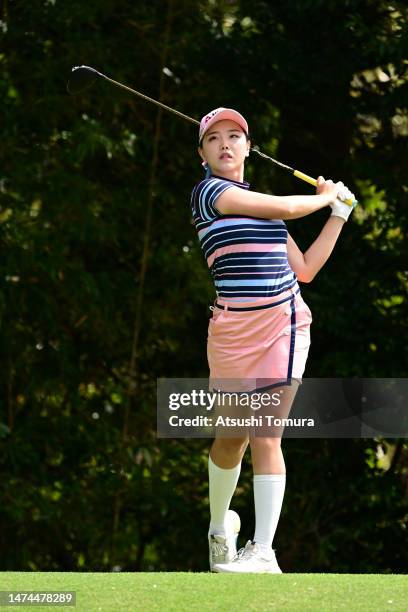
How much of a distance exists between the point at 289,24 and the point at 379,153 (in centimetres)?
82

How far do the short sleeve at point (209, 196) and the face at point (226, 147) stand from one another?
66mm

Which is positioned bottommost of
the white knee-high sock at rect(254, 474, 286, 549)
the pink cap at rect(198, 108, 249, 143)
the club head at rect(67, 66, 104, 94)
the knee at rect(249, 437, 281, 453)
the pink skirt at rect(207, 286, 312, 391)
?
the white knee-high sock at rect(254, 474, 286, 549)

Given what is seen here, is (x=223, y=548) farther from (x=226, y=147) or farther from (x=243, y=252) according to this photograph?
(x=226, y=147)

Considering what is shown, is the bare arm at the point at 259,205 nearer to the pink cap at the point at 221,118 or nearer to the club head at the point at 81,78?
the pink cap at the point at 221,118

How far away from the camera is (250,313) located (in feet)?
11.2

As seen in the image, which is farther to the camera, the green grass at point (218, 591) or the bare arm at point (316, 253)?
Result: the bare arm at point (316, 253)

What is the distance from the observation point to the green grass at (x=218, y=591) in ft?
10.2

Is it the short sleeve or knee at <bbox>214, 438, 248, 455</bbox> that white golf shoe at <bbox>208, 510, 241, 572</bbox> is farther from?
the short sleeve

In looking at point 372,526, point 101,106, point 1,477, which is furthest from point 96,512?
point 101,106

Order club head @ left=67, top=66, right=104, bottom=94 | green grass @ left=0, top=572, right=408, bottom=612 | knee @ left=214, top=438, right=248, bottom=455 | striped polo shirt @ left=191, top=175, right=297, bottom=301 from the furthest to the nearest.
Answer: club head @ left=67, top=66, right=104, bottom=94 → knee @ left=214, top=438, right=248, bottom=455 → striped polo shirt @ left=191, top=175, right=297, bottom=301 → green grass @ left=0, top=572, right=408, bottom=612

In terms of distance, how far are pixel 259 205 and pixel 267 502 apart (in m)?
0.78

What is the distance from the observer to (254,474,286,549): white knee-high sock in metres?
3.46

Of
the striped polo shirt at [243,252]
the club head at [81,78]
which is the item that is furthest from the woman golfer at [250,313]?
the club head at [81,78]

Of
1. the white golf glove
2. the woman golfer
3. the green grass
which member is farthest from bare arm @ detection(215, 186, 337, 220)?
the green grass
